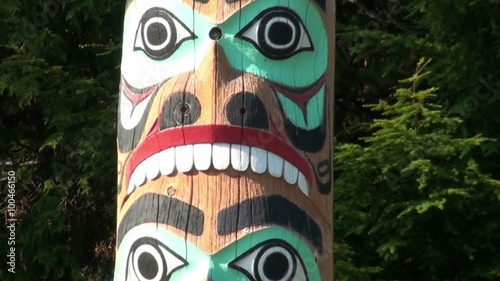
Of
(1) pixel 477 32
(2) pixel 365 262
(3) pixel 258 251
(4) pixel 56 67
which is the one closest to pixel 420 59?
(1) pixel 477 32

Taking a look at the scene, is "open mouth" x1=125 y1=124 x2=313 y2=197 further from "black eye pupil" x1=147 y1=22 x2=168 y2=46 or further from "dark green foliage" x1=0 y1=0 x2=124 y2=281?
"dark green foliage" x1=0 y1=0 x2=124 y2=281

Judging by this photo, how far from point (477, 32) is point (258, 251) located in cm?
379

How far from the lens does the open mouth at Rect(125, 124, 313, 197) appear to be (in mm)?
4016

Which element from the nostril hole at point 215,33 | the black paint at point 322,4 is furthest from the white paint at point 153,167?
the black paint at point 322,4

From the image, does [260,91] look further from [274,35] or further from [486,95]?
[486,95]

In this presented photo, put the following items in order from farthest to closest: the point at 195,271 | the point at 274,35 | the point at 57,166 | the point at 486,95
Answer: the point at 57,166 → the point at 486,95 → the point at 274,35 → the point at 195,271

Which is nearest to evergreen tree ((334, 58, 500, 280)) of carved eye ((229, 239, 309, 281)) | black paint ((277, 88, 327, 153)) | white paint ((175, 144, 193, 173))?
black paint ((277, 88, 327, 153))

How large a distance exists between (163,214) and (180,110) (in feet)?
1.43

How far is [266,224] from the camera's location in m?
4.02

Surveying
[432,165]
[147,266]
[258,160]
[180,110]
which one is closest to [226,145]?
[258,160]

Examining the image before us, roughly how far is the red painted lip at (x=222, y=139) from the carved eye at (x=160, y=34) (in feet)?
1.25

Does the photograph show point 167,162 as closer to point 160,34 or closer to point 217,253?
point 217,253

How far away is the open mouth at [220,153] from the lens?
4016mm

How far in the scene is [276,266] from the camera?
4027mm
